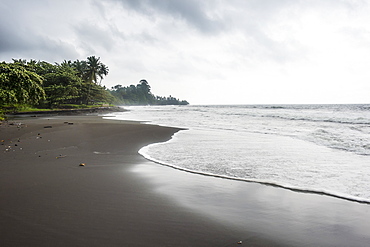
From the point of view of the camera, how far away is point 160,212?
114 inches

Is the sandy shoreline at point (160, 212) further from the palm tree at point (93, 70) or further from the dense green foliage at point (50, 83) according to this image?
the palm tree at point (93, 70)

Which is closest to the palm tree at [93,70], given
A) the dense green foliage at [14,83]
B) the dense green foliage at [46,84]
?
the dense green foliage at [46,84]

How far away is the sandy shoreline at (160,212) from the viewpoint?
7.57ft

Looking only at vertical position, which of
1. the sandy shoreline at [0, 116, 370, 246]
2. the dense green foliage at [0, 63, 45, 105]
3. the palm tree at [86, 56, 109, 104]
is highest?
the palm tree at [86, 56, 109, 104]

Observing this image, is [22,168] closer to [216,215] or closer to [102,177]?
[102,177]

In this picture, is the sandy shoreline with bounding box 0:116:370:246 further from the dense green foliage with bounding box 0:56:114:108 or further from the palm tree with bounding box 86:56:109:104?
the palm tree with bounding box 86:56:109:104

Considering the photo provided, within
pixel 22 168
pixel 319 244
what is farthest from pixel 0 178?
pixel 319 244

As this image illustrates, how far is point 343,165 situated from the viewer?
5.44 metres

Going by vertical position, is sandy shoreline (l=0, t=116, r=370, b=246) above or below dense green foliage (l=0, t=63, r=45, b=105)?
below

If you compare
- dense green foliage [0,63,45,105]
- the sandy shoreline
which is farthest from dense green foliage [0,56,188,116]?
the sandy shoreline

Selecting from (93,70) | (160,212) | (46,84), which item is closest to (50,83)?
(46,84)

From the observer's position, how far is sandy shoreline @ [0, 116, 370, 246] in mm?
2307

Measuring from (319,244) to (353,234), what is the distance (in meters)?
0.53

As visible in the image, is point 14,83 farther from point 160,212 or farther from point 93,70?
point 93,70
